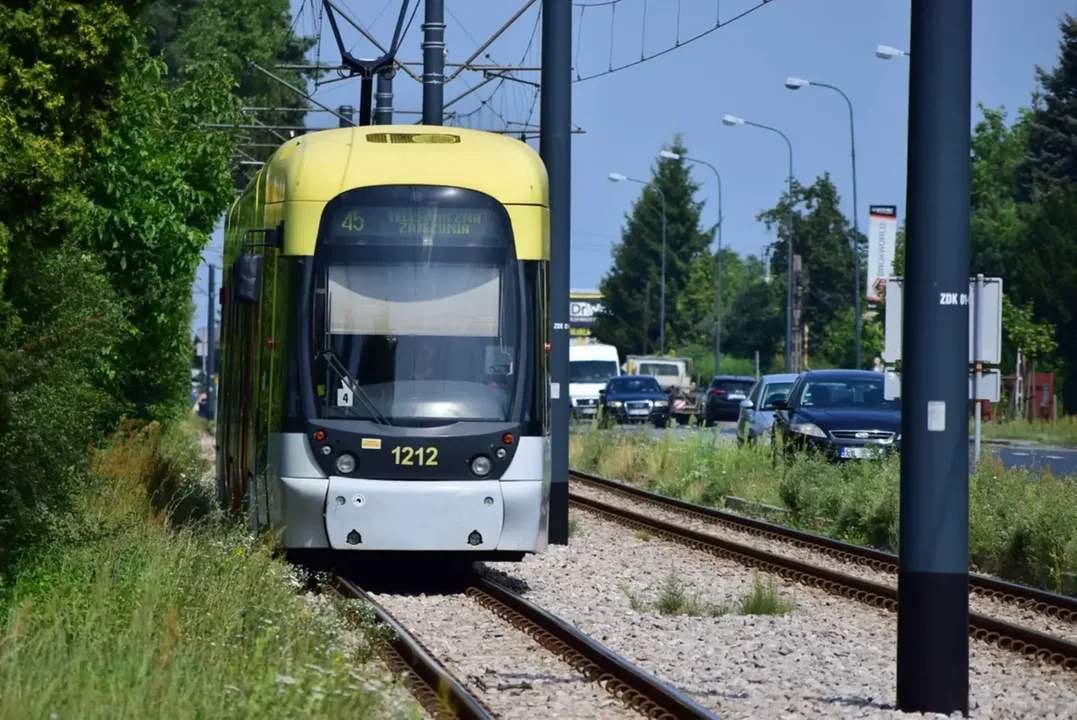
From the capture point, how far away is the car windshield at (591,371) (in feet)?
186

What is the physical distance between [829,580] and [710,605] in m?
2.17

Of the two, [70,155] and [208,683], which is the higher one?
[70,155]

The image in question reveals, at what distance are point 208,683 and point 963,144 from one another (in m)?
4.24

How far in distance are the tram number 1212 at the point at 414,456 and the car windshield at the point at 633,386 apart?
3880cm

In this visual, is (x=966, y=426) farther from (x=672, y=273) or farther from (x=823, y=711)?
(x=672, y=273)

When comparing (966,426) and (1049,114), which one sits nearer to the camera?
(966,426)

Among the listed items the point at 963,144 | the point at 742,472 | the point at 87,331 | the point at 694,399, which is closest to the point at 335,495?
the point at 87,331

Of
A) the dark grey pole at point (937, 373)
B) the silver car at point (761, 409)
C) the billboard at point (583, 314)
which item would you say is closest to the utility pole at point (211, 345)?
the silver car at point (761, 409)

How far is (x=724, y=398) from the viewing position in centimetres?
5441

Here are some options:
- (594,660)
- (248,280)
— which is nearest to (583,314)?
(248,280)

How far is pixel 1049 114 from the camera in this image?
3270 inches

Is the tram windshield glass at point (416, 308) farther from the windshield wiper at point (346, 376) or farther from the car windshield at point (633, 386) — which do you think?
the car windshield at point (633, 386)

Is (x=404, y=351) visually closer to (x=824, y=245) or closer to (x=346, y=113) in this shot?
(x=346, y=113)

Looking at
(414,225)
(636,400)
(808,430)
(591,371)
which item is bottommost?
(636,400)
